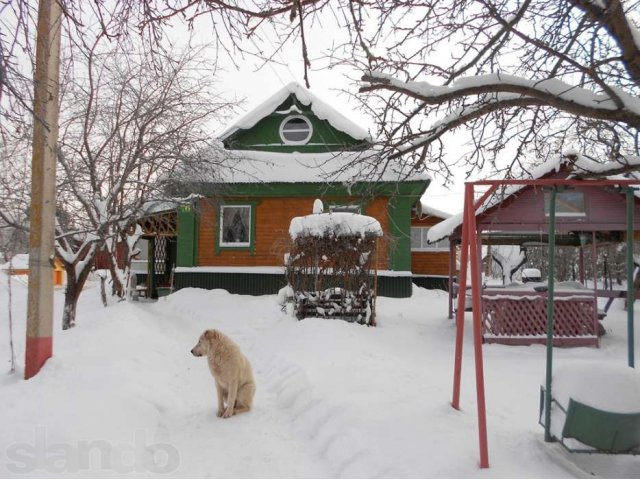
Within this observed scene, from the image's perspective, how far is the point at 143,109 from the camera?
34.1 feet

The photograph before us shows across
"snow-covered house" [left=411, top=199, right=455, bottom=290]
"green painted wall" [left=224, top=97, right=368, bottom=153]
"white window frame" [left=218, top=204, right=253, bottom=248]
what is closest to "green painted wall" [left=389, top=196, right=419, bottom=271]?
"green painted wall" [left=224, top=97, right=368, bottom=153]

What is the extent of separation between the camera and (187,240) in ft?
57.2

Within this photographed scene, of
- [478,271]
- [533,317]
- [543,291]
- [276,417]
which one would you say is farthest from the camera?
[543,291]

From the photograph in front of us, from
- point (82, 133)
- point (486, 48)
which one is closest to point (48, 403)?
point (486, 48)

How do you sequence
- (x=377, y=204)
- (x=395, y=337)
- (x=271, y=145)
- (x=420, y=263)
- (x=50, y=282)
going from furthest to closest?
1. (x=420, y=263)
2. (x=271, y=145)
3. (x=377, y=204)
4. (x=395, y=337)
5. (x=50, y=282)

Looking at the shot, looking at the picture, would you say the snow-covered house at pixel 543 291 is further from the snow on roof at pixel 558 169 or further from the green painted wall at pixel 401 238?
the green painted wall at pixel 401 238

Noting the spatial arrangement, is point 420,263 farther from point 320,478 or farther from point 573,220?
point 320,478

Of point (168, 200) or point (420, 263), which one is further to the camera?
point (420, 263)

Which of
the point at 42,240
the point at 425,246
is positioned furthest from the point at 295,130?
the point at 42,240

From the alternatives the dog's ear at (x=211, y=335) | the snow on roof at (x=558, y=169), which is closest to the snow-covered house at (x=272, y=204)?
the snow on roof at (x=558, y=169)

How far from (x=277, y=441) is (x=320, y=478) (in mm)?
939

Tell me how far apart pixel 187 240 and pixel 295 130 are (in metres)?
5.84

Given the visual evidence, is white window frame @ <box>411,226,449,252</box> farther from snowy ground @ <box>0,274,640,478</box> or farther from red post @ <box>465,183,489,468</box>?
red post @ <box>465,183,489,468</box>

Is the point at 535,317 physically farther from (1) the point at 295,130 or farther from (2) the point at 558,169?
(1) the point at 295,130
